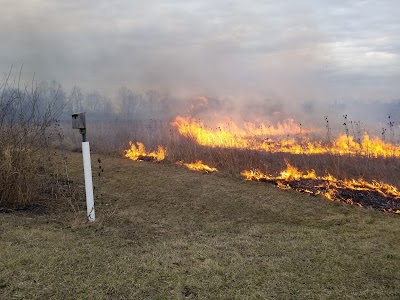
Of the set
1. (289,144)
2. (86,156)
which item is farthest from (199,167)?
(289,144)

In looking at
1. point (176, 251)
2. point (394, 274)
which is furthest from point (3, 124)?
point (394, 274)

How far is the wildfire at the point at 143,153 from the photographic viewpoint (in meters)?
11.7

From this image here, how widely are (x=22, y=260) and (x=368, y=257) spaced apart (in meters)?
4.23

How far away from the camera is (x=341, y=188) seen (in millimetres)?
8141

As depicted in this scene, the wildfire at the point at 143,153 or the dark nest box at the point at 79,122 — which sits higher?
the dark nest box at the point at 79,122

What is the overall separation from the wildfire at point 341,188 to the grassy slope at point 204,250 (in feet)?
1.70

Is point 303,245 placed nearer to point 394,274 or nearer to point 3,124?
point 394,274

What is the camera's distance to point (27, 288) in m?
3.54

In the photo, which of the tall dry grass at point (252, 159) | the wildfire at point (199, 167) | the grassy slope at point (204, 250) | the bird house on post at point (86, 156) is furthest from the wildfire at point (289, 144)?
the bird house on post at point (86, 156)

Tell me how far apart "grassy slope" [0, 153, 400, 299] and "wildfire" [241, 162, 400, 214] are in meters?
0.52

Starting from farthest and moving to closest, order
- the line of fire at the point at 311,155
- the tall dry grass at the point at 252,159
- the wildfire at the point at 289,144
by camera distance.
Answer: the wildfire at the point at 289,144 → the tall dry grass at the point at 252,159 → the line of fire at the point at 311,155

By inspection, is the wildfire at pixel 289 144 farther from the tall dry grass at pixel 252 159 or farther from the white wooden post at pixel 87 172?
the white wooden post at pixel 87 172

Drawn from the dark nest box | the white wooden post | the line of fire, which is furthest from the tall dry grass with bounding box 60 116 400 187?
the dark nest box

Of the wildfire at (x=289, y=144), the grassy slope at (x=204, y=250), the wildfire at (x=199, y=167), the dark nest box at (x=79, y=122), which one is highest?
the dark nest box at (x=79, y=122)
